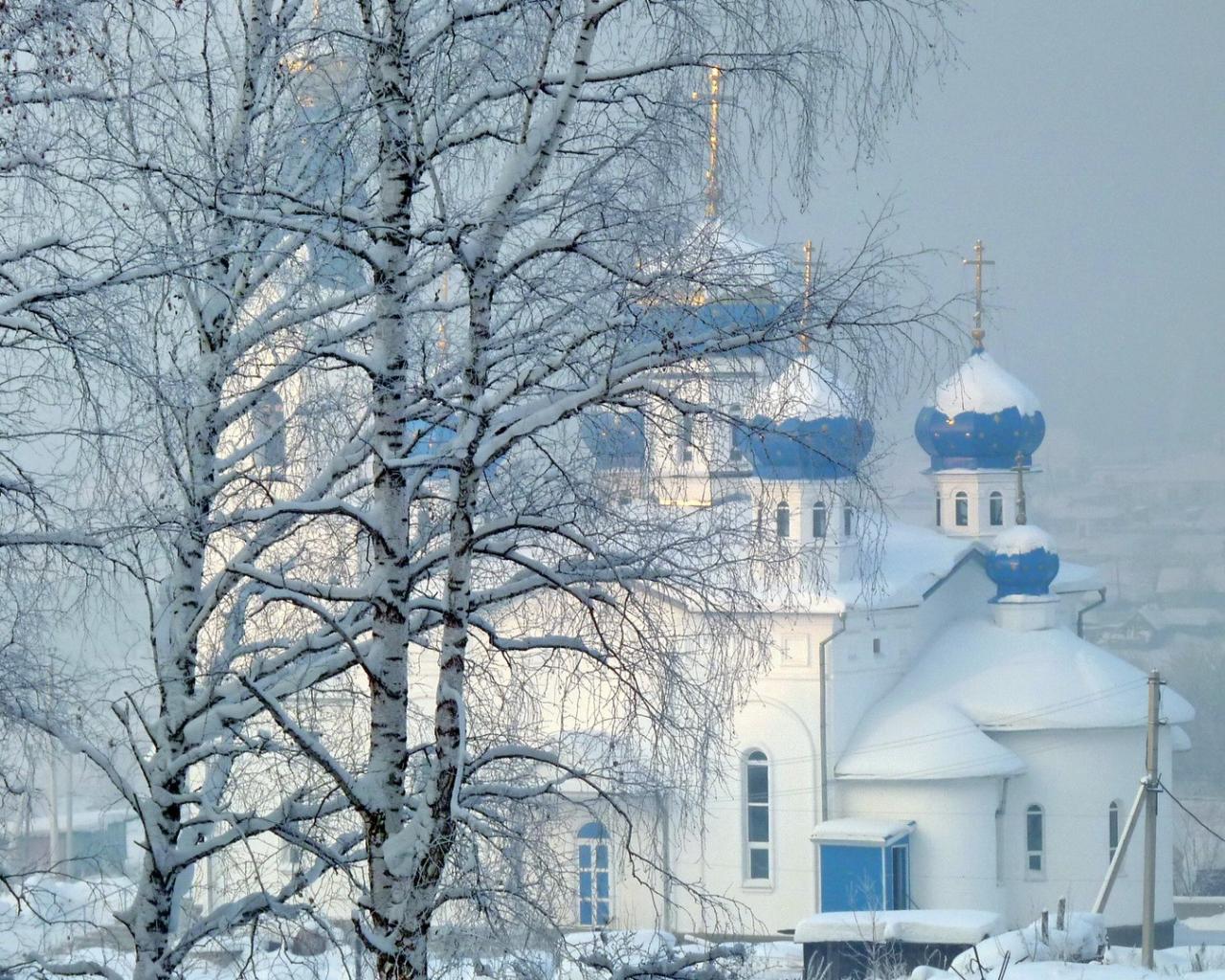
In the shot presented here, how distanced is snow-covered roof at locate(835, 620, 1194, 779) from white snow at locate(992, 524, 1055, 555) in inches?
32.3

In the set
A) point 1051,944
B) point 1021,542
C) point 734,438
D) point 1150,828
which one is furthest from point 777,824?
point 734,438

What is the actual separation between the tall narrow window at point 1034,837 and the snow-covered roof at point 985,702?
1.93ft

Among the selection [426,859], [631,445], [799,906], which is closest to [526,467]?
[631,445]

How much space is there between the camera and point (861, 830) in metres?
17.2

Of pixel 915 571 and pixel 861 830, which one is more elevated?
pixel 915 571

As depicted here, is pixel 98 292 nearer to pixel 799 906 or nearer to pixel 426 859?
pixel 426 859

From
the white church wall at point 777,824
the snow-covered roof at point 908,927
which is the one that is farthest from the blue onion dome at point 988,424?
the snow-covered roof at point 908,927

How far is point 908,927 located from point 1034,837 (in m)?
4.48

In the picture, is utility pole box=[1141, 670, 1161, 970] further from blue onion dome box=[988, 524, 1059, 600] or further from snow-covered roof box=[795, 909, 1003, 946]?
blue onion dome box=[988, 524, 1059, 600]

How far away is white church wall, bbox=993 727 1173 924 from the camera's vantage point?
723 inches

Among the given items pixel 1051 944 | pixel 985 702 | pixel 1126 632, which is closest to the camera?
pixel 1051 944

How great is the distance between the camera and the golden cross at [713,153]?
394 cm

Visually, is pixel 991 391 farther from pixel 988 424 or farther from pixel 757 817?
pixel 757 817

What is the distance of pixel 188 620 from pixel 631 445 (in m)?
1.46
